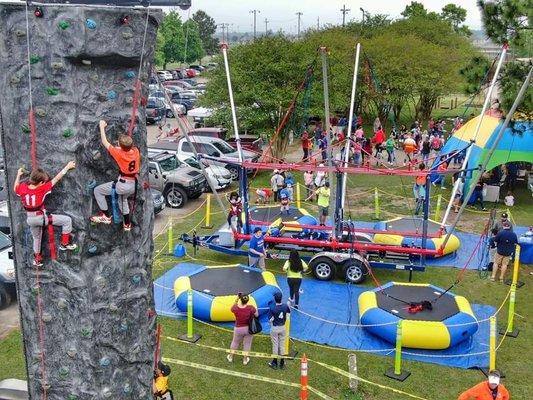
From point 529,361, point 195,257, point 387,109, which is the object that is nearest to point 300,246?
point 195,257

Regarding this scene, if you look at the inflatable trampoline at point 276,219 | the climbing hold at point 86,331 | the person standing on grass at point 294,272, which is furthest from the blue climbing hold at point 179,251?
the climbing hold at point 86,331

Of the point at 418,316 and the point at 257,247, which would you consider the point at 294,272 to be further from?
the point at 418,316

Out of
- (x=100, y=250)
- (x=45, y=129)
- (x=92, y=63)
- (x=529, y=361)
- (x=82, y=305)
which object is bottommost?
(x=529, y=361)

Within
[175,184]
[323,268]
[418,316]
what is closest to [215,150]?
[175,184]

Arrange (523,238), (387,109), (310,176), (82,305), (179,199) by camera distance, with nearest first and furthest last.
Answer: (82,305)
(523,238)
(179,199)
(310,176)
(387,109)

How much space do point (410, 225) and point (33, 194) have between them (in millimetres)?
15348

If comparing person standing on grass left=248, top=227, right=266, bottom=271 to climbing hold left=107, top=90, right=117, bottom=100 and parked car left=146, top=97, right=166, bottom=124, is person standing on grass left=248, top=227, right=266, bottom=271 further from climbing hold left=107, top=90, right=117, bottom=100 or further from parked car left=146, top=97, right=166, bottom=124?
parked car left=146, top=97, right=166, bottom=124

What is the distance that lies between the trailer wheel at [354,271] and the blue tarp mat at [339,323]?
0.74 ft

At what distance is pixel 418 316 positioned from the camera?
11867 millimetres

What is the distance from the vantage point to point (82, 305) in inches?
144

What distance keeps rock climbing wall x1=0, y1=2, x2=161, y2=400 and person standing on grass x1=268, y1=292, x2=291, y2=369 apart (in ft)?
22.0

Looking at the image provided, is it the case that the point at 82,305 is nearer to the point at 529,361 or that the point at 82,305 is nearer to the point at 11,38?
the point at 11,38

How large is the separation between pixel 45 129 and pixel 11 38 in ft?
1.83

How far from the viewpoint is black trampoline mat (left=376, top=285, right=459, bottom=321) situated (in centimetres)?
1187
